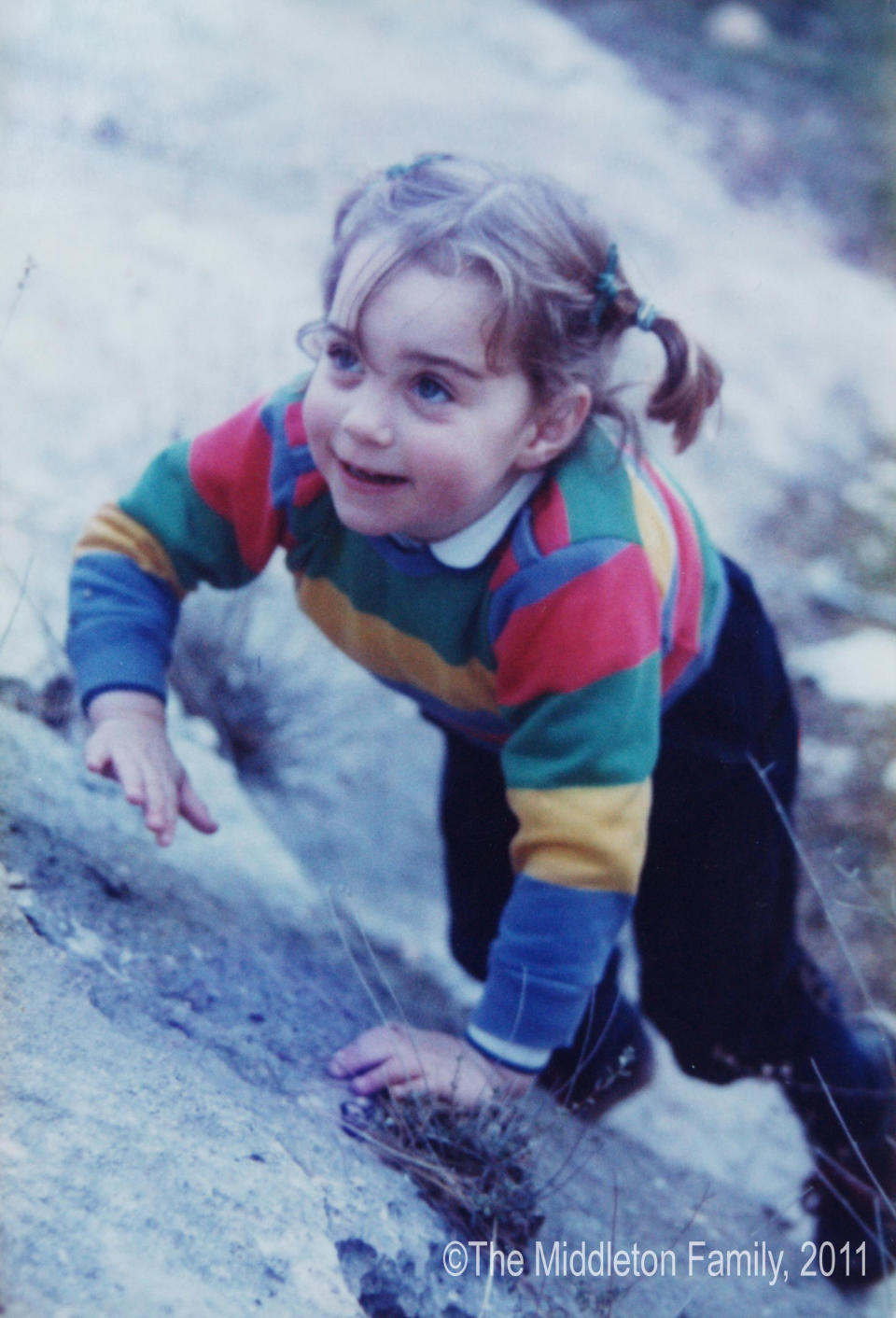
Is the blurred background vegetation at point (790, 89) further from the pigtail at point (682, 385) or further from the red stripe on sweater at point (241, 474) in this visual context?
the red stripe on sweater at point (241, 474)

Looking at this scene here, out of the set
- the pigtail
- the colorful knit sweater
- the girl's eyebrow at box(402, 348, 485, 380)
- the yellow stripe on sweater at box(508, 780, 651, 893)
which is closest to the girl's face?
the girl's eyebrow at box(402, 348, 485, 380)

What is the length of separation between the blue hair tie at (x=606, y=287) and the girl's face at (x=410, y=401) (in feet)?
0.52

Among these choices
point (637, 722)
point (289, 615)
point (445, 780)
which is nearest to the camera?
point (637, 722)

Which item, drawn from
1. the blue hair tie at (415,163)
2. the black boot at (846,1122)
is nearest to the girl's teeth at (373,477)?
the blue hair tie at (415,163)

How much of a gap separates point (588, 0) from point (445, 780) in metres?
4.60

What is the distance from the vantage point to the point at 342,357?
49.2 inches

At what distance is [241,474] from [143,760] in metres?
0.37

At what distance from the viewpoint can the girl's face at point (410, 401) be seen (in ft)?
3.87

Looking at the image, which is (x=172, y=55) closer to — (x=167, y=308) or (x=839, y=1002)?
(x=167, y=308)

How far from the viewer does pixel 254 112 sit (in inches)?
137

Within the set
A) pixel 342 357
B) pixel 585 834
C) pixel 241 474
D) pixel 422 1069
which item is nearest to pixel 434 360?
pixel 342 357

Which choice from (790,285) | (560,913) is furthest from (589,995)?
(790,285)

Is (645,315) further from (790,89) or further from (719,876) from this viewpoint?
(790,89)

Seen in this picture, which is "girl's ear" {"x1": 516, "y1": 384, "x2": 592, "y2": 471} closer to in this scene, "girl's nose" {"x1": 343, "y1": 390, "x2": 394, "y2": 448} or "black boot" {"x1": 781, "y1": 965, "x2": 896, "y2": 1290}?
"girl's nose" {"x1": 343, "y1": 390, "x2": 394, "y2": 448}
